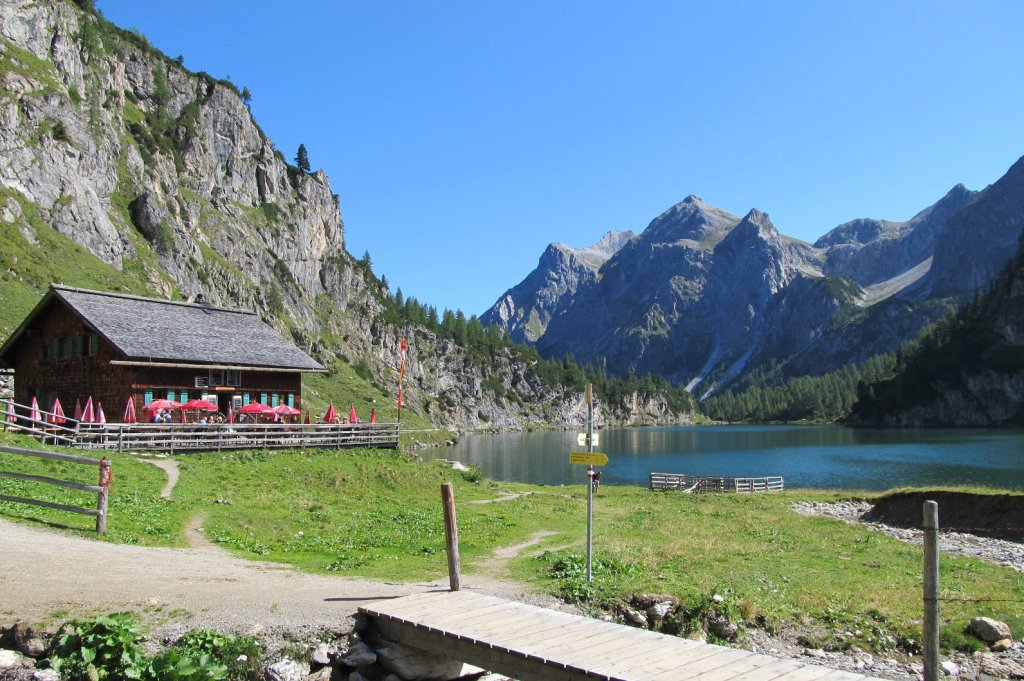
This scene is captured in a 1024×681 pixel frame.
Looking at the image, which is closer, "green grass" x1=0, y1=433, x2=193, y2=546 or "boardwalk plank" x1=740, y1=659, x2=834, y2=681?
"boardwalk plank" x1=740, y1=659, x2=834, y2=681

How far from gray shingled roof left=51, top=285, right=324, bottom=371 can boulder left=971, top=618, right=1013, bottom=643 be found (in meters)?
42.9

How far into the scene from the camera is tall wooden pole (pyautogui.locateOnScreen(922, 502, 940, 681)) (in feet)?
36.8

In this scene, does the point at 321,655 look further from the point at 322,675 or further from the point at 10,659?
the point at 10,659

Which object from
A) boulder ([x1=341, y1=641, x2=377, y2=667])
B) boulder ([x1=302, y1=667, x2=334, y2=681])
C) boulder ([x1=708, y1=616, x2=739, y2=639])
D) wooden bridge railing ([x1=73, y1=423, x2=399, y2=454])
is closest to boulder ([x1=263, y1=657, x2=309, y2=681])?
boulder ([x1=302, y1=667, x2=334, y2=681])

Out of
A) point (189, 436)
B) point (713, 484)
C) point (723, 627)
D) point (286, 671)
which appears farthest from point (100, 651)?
point (713, 484)

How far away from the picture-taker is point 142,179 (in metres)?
136

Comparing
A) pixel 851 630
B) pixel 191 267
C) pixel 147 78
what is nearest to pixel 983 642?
pixel 851 630

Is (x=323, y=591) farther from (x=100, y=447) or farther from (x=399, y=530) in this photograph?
(x=100, y=447)

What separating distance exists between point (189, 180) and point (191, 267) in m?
36.8

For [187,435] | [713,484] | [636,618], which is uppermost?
[187,435]

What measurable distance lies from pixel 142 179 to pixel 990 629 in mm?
148944

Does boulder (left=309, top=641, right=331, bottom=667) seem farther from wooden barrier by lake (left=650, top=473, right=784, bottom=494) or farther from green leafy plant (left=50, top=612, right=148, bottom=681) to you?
wooden barrier by lake (left=650, top=473, right=784, bottom=494)

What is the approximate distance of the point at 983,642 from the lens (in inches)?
670

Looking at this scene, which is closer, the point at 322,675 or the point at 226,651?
the point at 226,651
